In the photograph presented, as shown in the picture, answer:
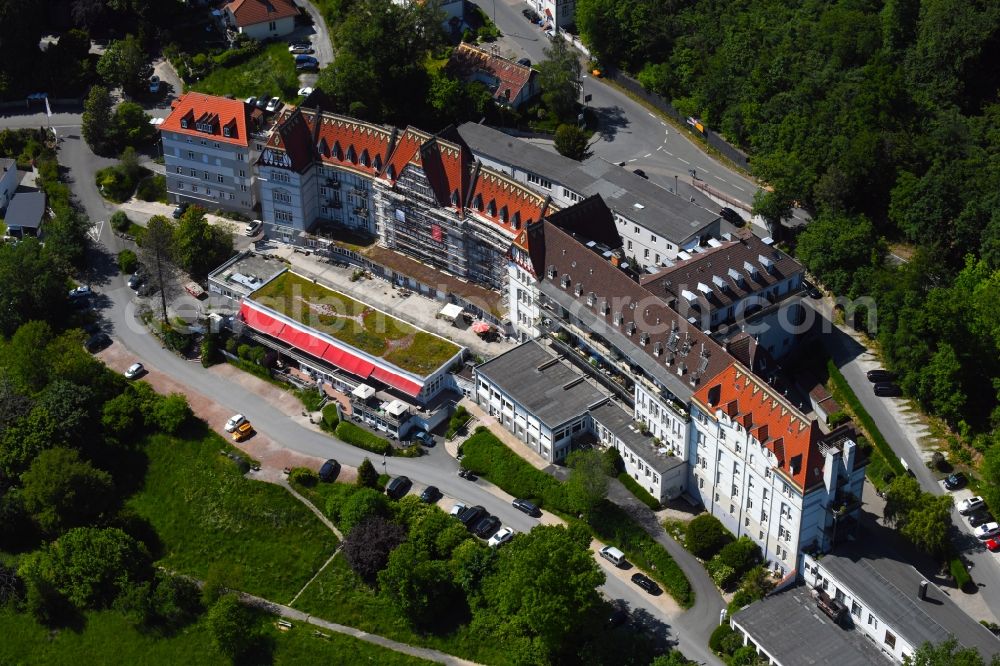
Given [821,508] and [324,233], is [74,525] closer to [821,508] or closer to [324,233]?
[324,233]

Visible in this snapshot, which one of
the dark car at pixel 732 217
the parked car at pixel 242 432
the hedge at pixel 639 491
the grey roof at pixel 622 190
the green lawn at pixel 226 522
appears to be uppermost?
the grey roof at pixel 622 190

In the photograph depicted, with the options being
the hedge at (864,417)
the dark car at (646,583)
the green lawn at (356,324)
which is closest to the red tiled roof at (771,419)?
the dark car at (646,583)

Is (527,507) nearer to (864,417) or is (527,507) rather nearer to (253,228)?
(864,417)

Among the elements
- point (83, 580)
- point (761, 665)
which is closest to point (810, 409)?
point (761, 665)

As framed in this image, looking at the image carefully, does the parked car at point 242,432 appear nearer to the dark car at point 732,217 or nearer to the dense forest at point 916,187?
the dark car at point 732,217

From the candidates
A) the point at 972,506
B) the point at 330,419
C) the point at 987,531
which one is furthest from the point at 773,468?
the point at 330,419

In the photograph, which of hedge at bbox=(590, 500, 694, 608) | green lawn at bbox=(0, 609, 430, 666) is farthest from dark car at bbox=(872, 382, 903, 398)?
green lawn at bbox=(0, 609, 430, 666)

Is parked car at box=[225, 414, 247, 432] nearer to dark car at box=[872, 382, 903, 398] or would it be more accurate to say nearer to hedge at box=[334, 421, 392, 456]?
hedge at box=[334, 421, 392, 456]
